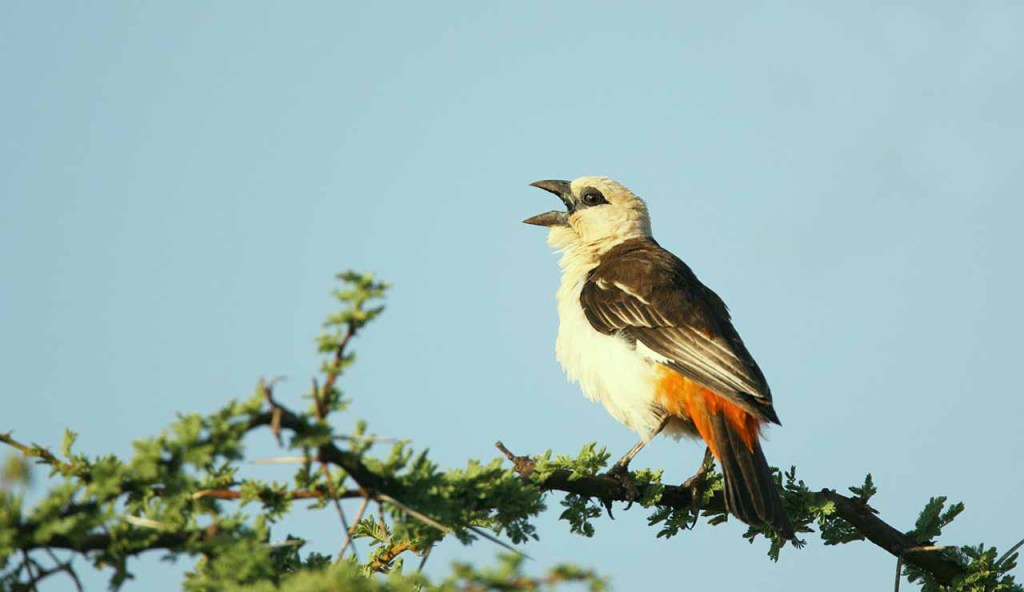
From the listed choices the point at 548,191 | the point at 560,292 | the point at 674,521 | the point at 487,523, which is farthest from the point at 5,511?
the point at 548,191

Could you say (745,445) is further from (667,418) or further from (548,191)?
(548,191)

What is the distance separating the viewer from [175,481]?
2203 mm

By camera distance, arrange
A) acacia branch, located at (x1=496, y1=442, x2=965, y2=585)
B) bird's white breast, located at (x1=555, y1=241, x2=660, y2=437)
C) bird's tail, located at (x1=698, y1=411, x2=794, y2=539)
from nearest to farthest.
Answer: acacia branch, located at (x1=496, y1=442, x2=965, y2=585)
bird's tail, located at (x1=698, y1=411, x2=794, y2=539)
bird's white breast, located at (x1=555, y1=241, x2=660, y2=437)

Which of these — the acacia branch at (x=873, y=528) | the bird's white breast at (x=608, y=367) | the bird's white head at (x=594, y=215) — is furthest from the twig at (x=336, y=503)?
the bird's white head at (x=594, y=215)

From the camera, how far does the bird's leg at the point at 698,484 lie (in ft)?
16.3

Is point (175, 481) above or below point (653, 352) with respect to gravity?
below

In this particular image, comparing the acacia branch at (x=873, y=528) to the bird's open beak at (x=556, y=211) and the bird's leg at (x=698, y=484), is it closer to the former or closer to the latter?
the bird's leg at (x=698, y=484)

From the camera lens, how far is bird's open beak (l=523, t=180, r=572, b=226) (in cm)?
840

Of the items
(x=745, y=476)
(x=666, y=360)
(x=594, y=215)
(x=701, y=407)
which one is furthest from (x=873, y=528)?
(x=594, y=215)

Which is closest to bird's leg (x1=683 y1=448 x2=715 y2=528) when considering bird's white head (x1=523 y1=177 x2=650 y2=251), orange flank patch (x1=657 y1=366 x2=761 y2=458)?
orange flank patch (x1=657 y1=366 x2=761 y2=458)

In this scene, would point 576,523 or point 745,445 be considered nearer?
point 576,523

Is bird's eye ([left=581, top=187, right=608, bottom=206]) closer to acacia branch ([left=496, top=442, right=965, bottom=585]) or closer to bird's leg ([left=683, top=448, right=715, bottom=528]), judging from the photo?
bird's leg ([left=683, top=448, right=715, bottom=528])

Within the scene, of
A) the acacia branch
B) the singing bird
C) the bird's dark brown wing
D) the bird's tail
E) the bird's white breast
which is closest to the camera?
the acacia branch

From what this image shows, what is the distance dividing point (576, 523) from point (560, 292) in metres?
3.42
